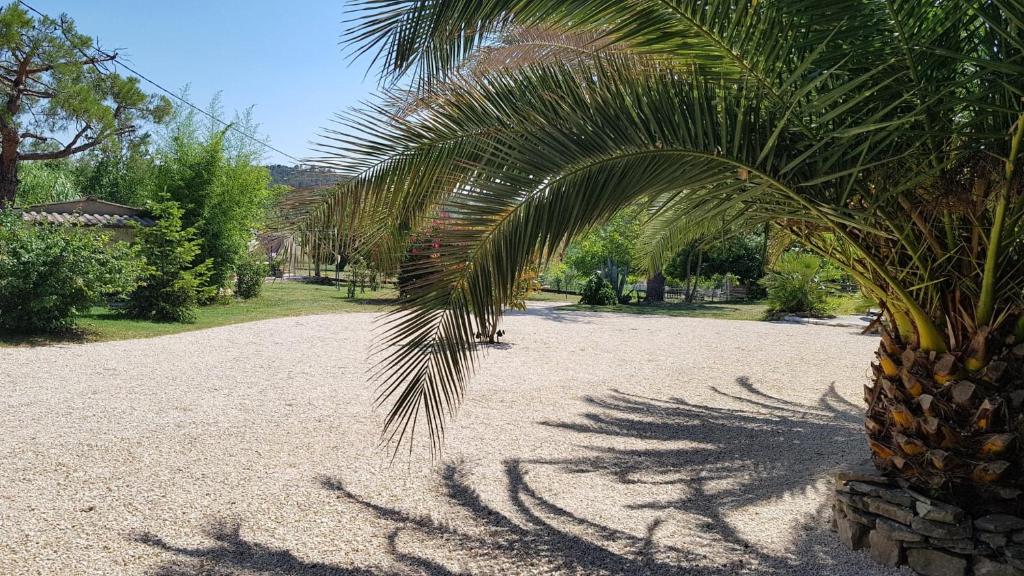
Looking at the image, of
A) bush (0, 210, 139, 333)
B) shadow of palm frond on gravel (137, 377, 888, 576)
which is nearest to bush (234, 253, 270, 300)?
bush (0, 210, 139, 333)

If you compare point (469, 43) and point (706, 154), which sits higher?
point (469, 43)

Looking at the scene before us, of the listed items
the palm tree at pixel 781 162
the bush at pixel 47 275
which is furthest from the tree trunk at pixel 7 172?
the palm tree at pixel 781 162

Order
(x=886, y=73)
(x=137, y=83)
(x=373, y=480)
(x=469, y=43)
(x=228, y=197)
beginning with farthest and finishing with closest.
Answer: (x=137, y=83) → (x=228, y=197) → (x=373, y=480) → (x=469, y=43) → (x=886, y=73)

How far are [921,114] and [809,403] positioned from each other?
4.93 m

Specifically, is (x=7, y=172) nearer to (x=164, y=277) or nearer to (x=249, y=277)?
(x=249, y=277)

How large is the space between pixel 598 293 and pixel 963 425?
18030 millimetres

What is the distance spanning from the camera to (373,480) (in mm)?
4078

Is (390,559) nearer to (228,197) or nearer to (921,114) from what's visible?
(921,114)

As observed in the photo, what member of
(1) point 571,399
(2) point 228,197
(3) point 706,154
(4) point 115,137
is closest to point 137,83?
(4) point 115,137

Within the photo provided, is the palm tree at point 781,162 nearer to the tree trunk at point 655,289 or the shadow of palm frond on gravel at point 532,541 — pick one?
the shadow of palm frond on gravel at point 532,541

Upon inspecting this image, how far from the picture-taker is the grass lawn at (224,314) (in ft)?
31.9

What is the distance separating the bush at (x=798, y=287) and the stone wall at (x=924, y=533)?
537 inches

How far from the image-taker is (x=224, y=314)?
13.9 m

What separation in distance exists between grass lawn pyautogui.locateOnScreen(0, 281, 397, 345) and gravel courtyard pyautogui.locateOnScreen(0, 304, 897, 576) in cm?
139
